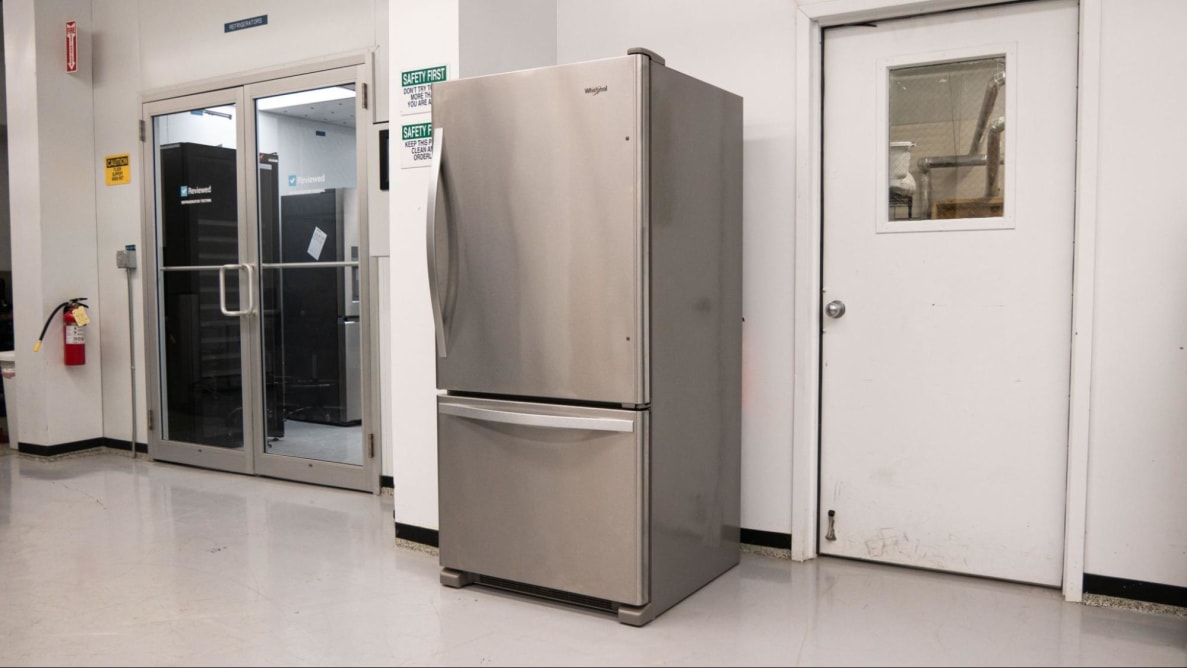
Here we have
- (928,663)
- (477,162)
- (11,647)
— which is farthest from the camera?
(477,162)

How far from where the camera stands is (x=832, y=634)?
2.49 meters

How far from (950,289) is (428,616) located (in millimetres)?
2025

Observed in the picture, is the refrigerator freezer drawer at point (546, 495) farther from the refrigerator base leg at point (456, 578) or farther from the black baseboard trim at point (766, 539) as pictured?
the black baseboard trim at point (766, 539)

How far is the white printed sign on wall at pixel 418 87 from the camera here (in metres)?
3.16

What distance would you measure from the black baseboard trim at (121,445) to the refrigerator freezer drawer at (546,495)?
10.4ft

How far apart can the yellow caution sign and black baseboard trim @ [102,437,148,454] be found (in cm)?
158

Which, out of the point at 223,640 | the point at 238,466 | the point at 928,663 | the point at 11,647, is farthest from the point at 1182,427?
the point at 238,466

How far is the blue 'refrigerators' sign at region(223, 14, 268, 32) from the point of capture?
4.52 metres

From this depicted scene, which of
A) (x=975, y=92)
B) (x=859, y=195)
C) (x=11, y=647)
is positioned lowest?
(x=11, y=647)

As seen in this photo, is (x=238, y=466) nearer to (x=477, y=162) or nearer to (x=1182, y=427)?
(x=477, y=162)

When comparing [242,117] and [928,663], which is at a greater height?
[242,117]

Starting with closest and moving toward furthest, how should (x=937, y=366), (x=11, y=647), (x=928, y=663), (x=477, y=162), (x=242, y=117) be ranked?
(x=928, y=663), (x=11, y=647), (x=477, y=162), (x=937, y=366), (x=242, y=117)

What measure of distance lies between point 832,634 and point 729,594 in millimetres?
417

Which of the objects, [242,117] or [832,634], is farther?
→ [242,117]
